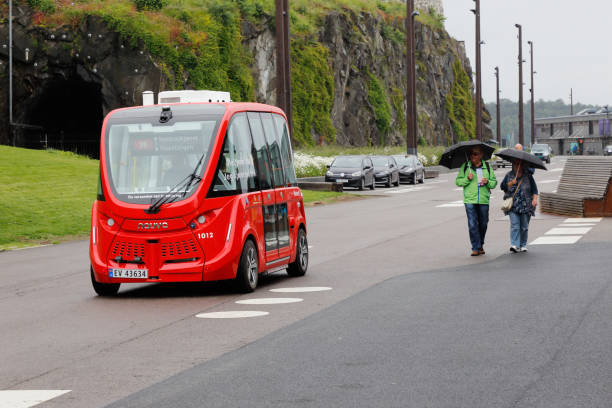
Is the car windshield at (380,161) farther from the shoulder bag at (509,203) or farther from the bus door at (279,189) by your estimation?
the bus door at (279,189)

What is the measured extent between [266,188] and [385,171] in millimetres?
36137

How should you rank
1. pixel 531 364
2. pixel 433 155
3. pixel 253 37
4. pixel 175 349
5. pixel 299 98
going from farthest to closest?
pixel 433 155
pixel 299 98
pixel 253 37
pixel 175 349
pixel 531 364

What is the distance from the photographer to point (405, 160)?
5478 centimetres

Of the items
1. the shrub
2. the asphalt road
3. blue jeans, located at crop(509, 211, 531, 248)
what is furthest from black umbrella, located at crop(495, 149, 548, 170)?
the shrub

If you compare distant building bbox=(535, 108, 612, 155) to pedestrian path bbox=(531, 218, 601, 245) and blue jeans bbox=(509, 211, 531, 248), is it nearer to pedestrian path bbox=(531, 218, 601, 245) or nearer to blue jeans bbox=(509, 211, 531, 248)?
pedestrian path bbox=(531, 218, 601, 245)

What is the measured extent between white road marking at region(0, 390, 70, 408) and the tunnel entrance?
39.8 meters

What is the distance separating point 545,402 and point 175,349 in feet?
11.9

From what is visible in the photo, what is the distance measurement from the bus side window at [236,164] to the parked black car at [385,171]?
36.0 metres

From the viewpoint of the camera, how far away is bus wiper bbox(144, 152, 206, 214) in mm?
12664

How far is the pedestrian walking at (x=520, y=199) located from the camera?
679 inches

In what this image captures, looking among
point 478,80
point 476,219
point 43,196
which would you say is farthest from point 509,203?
point 478,80

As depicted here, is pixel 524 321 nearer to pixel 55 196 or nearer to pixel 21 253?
pixel 21 253

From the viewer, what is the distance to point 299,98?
6519cm

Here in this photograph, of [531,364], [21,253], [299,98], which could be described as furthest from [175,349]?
[299,98]
